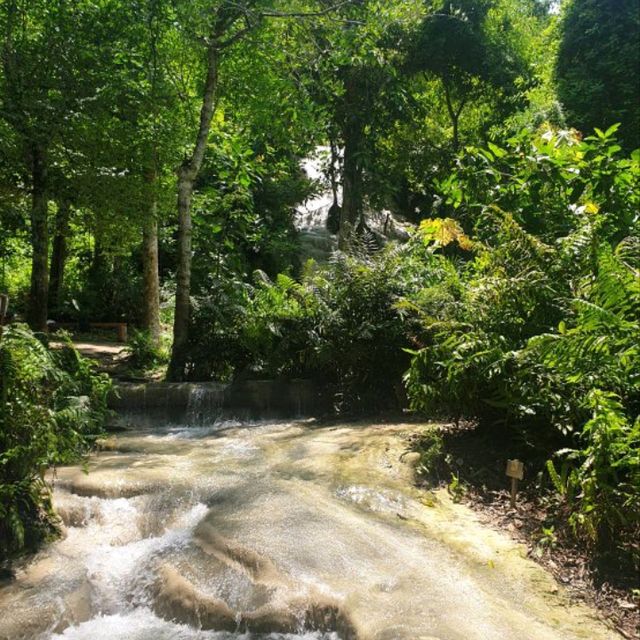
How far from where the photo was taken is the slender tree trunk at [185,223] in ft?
31.8

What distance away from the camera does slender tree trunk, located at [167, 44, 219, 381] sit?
9703 mm

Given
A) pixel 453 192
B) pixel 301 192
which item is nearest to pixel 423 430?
pixel 453 192

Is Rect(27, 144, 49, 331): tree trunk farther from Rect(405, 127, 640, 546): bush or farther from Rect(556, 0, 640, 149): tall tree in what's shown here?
Rect(556, 0, 640, 149): tall tree

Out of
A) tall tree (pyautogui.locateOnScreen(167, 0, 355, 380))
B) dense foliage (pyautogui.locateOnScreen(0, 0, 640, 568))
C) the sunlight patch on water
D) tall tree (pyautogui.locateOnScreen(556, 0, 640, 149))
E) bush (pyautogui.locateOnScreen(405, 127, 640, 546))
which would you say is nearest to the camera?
bush (pyautogui.locateOnScreen(405, 127, 640, 546))

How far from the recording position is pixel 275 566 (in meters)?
3.77

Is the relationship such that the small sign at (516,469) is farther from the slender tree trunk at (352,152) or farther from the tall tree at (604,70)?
the tall tree at (604,70)

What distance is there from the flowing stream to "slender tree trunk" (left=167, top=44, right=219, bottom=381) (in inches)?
167

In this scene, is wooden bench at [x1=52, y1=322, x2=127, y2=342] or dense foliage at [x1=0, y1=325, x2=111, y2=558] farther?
wooden bench at [x1=52, y1=322, x2=127, y2=342]

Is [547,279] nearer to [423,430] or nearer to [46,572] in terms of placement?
[423,430]

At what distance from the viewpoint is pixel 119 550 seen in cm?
432

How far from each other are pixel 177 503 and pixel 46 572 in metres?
1.16

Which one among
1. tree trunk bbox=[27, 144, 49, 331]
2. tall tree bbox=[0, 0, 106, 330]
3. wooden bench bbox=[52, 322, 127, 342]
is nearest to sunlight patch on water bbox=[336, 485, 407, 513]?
tall tree bbox=[0, 0, 106, 330]

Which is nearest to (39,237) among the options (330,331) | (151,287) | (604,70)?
(151,287)

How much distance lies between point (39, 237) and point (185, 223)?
2.33 m
